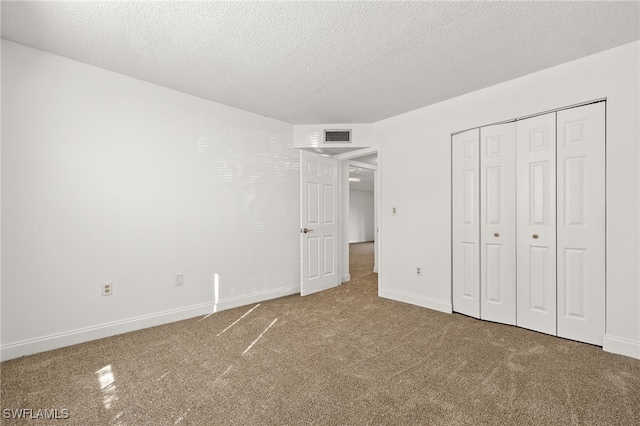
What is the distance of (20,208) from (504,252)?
4.49 meters

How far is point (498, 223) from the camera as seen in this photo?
10.1 feet

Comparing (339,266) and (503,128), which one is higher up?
(503,128)

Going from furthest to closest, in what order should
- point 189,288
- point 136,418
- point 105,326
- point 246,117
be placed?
point 246,117 → point 189,288 → point 105,326 → point 136,418

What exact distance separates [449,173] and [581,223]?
4.32ft

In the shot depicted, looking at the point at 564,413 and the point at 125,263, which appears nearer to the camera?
the point at 564,413

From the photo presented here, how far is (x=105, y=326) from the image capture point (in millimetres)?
2711

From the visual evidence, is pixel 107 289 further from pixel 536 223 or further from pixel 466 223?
pixel 536 223

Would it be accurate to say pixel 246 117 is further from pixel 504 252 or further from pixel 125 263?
pixel 504 252

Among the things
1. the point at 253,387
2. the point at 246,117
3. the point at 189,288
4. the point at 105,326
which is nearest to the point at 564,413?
the point at 253,387

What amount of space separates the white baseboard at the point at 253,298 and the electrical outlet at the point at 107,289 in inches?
43.3

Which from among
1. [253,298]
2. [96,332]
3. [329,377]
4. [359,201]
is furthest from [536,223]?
[359,201]

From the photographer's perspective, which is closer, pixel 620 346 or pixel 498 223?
pixel 620 346

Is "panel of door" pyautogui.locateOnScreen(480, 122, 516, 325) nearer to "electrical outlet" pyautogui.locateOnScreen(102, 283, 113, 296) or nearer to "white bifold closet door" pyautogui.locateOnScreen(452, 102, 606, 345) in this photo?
"white bifold closet door" pyautogui.locateOnScreen(452, 102, 606, 345)

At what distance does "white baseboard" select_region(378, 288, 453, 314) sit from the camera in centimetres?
344
